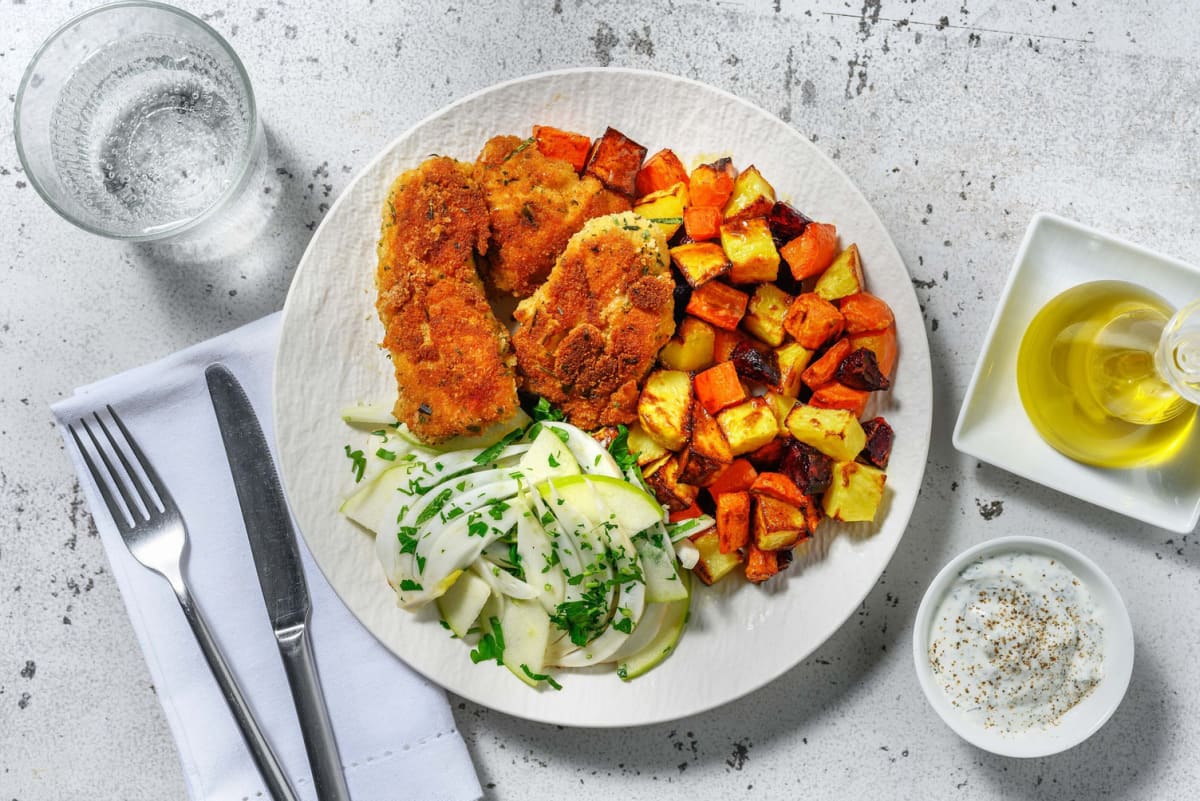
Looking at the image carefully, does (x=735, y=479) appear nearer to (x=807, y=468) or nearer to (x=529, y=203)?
(x=807, y=468)

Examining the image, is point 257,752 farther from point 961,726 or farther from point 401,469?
point 961,726

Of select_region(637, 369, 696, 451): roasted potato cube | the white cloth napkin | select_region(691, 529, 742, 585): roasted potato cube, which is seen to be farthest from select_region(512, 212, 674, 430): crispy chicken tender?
the white cloth napkin

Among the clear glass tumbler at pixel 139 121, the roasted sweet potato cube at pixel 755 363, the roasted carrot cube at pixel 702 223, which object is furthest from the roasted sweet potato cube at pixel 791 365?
the clear glass tumbler at pixel 139 121

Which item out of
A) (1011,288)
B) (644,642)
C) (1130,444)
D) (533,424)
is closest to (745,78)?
(1011,288)

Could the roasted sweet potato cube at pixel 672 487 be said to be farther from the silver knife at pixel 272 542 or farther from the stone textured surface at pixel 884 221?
the silver knife at pixel 272 542

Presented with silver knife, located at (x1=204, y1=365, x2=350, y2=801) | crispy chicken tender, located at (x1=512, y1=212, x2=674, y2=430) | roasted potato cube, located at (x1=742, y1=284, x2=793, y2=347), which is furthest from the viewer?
silver knife, located at (x1=204, y1=365, x2=350, y2=801)

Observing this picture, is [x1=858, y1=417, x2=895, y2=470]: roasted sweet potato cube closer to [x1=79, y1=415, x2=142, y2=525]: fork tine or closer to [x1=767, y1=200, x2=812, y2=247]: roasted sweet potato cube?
[x1=767, y1=200, x2=812, y2=247]: roasted sweet potato cube
